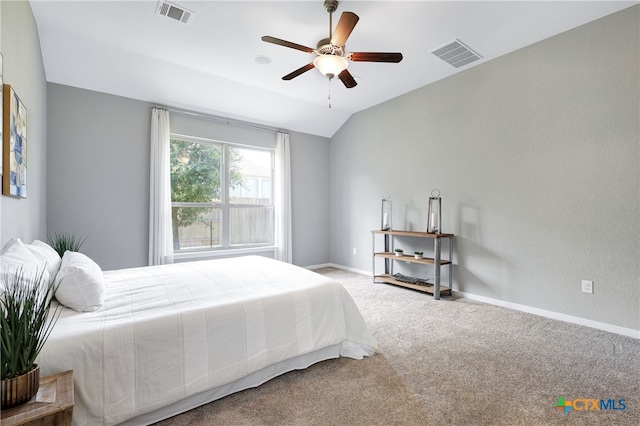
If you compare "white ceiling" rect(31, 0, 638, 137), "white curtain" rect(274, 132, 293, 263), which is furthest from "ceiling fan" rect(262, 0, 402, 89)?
"white curtain" rect(274, 132, 293, 263)

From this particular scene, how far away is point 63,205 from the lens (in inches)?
140

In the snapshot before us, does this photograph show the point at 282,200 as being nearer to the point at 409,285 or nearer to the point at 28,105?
the point at 409,285

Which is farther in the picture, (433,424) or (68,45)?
(68,45)

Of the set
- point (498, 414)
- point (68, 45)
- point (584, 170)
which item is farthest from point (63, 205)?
point (584, 170)

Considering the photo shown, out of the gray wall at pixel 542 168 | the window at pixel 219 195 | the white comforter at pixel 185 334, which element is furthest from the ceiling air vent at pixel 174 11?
the gray wall at pixel 542 168

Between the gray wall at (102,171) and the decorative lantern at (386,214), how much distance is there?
3181 mm

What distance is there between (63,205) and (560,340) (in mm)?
5492

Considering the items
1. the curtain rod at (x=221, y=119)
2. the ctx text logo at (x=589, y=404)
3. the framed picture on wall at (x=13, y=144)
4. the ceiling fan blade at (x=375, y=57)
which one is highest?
the curtain rod at (x=221, y=119)

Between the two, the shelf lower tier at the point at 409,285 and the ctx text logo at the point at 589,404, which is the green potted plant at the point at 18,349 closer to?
the ctx text logo at the point at 589,404

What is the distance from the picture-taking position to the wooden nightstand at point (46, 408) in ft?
3.21

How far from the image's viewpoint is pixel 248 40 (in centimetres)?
313

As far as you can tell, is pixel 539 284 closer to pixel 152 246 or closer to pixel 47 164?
pixel 152 246

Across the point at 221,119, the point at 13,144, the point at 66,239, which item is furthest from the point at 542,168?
the point at 66,239

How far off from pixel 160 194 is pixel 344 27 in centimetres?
327
